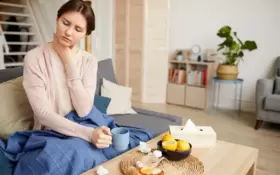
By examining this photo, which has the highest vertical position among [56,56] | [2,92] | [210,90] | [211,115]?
[56,56]

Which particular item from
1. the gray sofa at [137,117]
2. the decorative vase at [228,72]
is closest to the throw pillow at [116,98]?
the gray sofa at [137,117]

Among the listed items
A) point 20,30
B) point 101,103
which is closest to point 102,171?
point 101,103

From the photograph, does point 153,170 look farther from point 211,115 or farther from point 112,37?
point 112,37

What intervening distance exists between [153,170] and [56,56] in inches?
29.8

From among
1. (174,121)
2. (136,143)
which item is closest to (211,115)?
(174,121)

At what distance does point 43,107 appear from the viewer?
1456mm

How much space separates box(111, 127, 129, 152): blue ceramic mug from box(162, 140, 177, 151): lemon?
0.19 metres

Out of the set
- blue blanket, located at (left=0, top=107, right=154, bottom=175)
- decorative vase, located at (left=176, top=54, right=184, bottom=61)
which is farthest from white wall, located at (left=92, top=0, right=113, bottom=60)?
blue blanket, located at (left=0, top=107, right=154, bottom=175)

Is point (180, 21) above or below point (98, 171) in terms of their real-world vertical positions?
above

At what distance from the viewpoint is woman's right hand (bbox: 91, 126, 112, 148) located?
4.58 feet

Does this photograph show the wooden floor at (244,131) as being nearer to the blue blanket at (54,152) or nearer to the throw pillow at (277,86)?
the throw pillow at (277,86)

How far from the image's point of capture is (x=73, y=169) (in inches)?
50.8

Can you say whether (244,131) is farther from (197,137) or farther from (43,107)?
(43,107)

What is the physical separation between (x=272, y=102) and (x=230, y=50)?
920 mm
